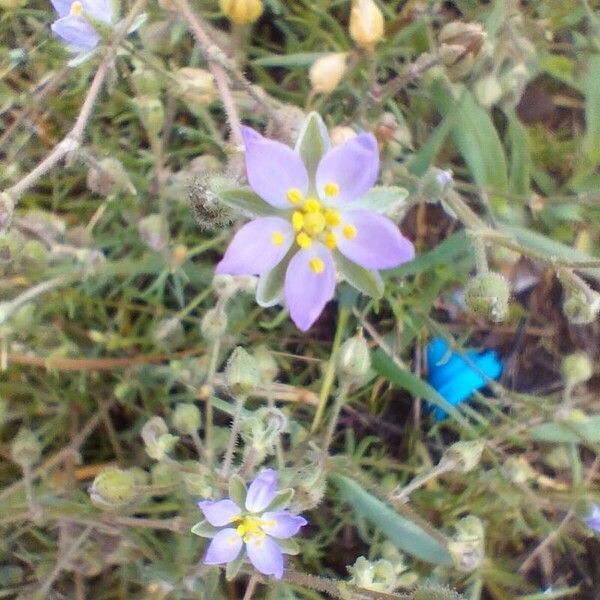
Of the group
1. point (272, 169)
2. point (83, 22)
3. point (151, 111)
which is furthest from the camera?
point (151, 111)

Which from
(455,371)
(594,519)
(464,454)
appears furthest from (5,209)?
(594,519)

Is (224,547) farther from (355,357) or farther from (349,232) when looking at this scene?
(349,232)

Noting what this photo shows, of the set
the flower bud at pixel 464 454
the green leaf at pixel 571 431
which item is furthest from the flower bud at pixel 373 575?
the green leaf at pixel 571 431

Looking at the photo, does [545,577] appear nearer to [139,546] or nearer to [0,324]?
[139,546]

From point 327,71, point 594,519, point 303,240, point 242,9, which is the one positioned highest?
point 242,9

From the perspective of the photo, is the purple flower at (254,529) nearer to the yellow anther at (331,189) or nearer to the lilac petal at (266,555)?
the lilac petal at (266,555)

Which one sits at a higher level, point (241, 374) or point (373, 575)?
point (241, 374)

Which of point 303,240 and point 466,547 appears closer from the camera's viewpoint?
point 303,240
